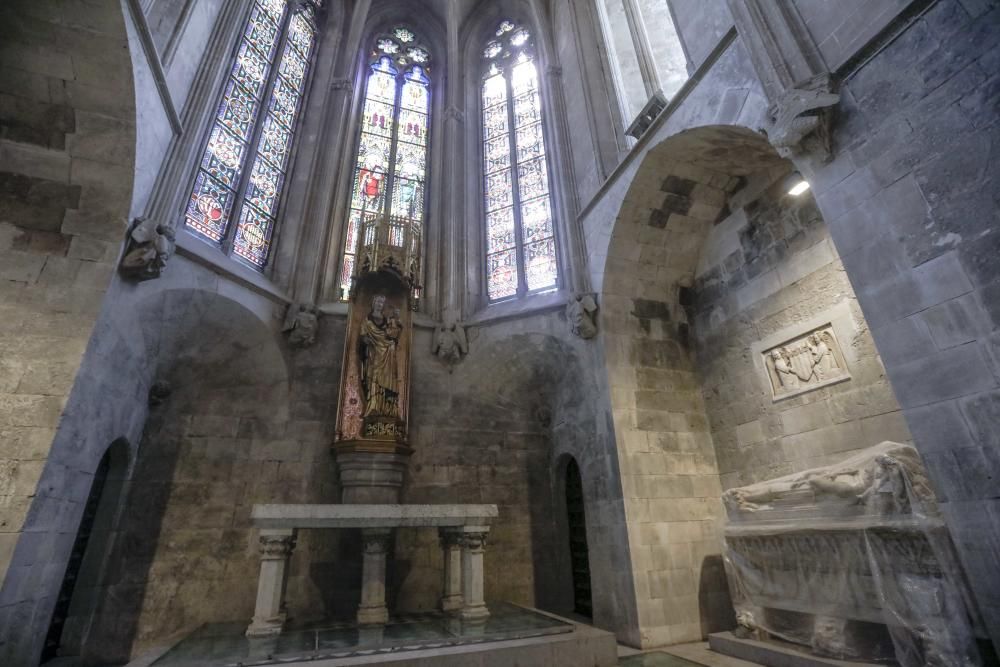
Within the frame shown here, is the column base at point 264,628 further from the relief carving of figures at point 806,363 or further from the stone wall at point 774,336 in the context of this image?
the relief carving of figures at point 806,363

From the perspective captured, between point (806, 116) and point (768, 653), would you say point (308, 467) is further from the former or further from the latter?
point (806, 116)

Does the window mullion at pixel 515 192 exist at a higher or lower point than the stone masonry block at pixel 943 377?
higher

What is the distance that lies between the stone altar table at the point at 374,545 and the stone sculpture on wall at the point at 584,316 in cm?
264

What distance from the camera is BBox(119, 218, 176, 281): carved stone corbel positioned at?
457 centimetres

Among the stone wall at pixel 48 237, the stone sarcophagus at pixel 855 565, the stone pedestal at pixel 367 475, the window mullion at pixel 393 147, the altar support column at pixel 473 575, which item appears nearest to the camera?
the stone sarcophagus at pixel 855 565

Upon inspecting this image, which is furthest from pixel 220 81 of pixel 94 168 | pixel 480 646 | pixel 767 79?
pixel 480 646

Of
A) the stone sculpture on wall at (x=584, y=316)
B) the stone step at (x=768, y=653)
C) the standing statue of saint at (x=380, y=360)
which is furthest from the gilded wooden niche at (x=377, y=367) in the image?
the stone step at (x=768, y=653)

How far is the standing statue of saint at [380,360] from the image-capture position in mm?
6309

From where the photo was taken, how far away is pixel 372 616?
4.66m

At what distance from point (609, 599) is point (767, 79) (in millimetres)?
5568

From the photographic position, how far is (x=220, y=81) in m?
6.37

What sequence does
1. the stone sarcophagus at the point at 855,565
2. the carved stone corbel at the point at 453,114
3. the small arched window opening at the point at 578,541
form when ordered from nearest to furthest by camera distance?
1. the stone sarcophagus at the point at 855,565
2. the small arched window opening at the point at 578,541
3. the carved stone corbel at the point at 453,114

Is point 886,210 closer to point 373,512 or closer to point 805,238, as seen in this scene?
point 805,238

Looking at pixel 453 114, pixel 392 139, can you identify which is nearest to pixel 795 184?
pixel 453 114
